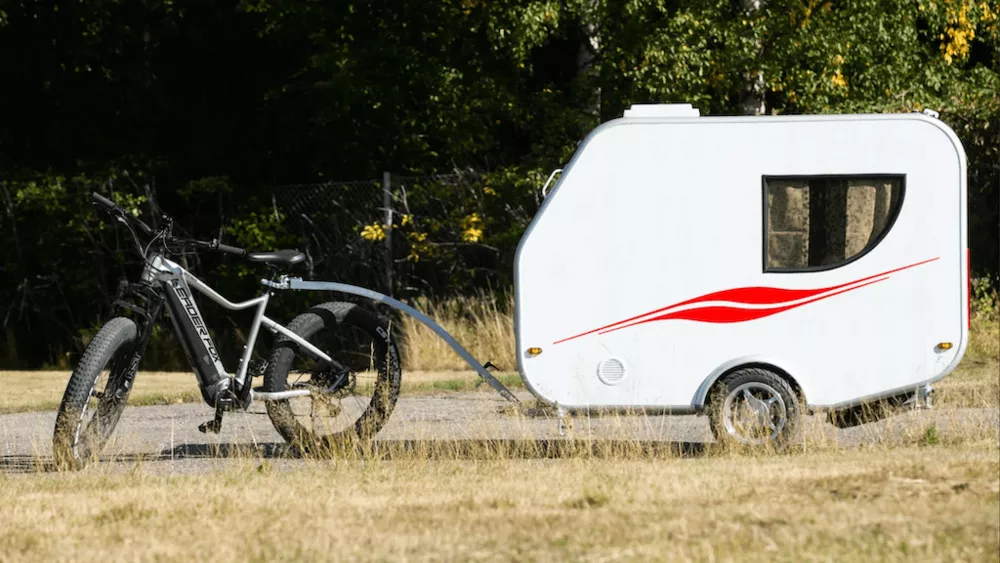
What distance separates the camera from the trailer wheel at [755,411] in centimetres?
821

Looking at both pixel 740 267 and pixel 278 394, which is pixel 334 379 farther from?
pixel 740 267

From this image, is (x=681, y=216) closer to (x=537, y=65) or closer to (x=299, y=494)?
(x=299, y=494)

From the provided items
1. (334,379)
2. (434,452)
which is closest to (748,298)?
(434,452)

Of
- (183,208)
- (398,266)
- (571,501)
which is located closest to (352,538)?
(571,501)

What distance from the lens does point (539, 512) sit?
5.98m

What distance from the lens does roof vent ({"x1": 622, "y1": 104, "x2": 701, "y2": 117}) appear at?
8.40 m

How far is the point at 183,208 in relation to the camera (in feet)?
64.7

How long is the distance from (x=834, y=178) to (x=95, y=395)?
4.43m

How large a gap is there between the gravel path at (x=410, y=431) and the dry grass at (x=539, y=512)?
933mm

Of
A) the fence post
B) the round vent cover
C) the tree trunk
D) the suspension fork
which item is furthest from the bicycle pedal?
the tree trunk

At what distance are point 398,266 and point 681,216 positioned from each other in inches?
354

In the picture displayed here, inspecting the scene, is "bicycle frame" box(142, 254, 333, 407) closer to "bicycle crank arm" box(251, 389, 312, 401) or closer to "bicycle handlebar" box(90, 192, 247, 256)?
"bicycle crank arm" box(251, 389, 312, 401)

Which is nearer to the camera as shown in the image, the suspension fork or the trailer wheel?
the trailer wheel

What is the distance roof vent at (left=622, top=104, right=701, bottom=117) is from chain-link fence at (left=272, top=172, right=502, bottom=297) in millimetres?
7933
